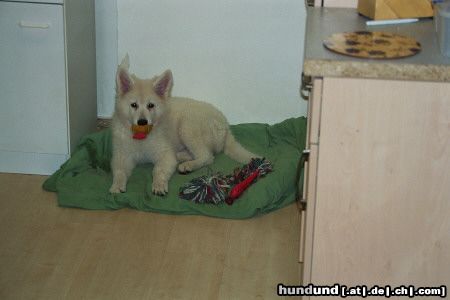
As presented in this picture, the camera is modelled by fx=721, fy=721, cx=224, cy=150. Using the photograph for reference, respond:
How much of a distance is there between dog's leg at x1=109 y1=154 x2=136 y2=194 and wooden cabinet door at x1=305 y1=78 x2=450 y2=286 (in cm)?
139

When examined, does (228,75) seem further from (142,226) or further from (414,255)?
(414,255)

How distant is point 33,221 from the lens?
9.41 feet

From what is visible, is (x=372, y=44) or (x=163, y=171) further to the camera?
(x=163, y=171)

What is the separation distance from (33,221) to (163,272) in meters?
0.66

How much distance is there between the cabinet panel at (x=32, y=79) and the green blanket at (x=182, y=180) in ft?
0.54

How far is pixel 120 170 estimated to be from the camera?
3.19m

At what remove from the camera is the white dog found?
3.13 metres

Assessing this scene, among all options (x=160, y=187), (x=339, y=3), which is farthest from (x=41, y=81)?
(x=339, y=3)

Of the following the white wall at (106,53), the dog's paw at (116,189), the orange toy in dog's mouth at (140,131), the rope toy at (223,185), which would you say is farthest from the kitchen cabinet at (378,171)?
the white wall at (106,53)

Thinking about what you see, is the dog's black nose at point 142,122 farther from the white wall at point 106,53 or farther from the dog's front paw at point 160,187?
the white wall at point 106,53

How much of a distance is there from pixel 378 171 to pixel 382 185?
4 cm

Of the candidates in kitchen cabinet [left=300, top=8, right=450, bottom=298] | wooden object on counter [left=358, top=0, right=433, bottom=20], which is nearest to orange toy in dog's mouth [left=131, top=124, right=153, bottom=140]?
wooden object on counter [left=358, top=0, right=433, bottom=20]

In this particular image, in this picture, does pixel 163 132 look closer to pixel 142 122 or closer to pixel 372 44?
pixel 142 122

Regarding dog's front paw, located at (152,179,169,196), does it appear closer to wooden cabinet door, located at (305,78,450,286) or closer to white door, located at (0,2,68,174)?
white door, located at (0,2,68,174)
